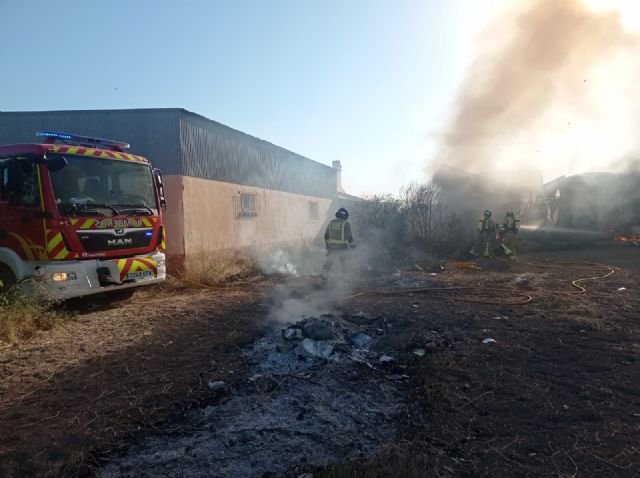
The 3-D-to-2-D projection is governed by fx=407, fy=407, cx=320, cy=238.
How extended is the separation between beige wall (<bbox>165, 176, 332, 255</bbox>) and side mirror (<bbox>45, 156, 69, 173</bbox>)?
148 inches

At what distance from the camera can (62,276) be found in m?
5.55

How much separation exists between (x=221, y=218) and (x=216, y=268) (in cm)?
185

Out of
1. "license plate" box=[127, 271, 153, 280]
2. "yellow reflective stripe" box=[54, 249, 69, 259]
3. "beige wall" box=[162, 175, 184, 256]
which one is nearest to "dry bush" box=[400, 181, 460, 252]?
"beige wall" box=[162, 175, 184, 256]

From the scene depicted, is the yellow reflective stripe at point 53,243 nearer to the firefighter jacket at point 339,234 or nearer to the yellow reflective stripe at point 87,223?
the yellow reflective stripe at point 87,223

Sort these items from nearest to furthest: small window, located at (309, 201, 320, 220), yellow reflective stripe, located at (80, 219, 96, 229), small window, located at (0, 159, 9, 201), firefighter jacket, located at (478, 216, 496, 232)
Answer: small window, located at (0, 159, 9, 201), yellow reflective stripe, located at (80, 219, 96, 229), firefighter jacket, located at (478, 216, 496, 232), small window, located at (309, 201, 320, 220)

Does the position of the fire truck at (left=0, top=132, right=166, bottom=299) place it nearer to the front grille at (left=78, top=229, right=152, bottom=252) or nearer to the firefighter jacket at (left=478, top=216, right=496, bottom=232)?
the front grille at (left=78, top=229, right=152, bottom=252)

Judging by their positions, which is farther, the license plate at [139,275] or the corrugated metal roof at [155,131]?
the corrugated metal roof at [155,131]

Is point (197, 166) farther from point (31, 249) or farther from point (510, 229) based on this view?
point (510, 229)

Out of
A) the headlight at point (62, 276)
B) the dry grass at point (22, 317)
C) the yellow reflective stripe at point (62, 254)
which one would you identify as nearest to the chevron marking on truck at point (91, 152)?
the yellow reflective stripe at point (62, 254)

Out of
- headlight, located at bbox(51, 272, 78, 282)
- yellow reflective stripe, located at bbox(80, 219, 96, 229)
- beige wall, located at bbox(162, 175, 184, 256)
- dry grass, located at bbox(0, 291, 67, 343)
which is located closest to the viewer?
dry grass, located at bbox(0, 291, 67, 343)

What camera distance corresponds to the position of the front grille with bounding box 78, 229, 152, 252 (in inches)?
229

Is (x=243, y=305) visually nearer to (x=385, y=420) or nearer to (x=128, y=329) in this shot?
(x=128, y=329)

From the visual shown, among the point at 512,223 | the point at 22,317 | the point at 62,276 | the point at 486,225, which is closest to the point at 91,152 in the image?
the point at 62,276

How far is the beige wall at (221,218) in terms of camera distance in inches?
368
